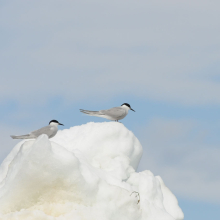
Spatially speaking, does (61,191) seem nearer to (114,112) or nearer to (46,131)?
(46,131)

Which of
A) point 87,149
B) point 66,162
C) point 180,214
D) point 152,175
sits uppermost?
point 66,162

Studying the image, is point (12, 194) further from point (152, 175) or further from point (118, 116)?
point (118, 116)

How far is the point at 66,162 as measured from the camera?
8531mm

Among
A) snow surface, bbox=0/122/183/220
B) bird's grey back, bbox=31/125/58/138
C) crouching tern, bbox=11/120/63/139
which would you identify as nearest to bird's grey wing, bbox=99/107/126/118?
crouching tern, bbox=11/120/63/139

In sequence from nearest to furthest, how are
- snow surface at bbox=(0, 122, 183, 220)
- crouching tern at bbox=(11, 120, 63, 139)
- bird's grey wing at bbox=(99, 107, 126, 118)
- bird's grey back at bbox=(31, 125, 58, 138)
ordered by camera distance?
snow surface at bbox=(0, 122, 183, 220) → bird's grey back at bbox=(31, 125, 58, 138) → crouching tern at bbox=(11, 120, 63, 139) → bird's grey wing at bbox=(99, 107, 126, 118)

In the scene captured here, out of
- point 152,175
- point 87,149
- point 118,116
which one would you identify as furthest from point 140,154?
point 118,116

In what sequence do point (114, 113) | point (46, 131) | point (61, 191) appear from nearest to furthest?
point (61, 191)
point (46, 131)
point (114, 113)

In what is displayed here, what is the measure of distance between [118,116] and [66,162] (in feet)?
22.8

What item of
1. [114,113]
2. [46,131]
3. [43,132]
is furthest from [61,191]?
[114,113]

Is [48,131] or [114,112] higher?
[114,112]

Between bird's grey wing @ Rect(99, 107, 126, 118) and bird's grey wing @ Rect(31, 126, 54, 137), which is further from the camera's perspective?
bird's grey wing @ Rect(99, 107, 126, 118)

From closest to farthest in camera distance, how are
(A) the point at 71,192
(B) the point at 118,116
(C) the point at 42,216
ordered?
(C) the point at 42,216 < (A) the point at 71,192 < (B) the point at 118,116

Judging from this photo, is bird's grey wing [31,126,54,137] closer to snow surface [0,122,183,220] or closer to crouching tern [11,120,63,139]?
crouching tern [11,120,63,139]

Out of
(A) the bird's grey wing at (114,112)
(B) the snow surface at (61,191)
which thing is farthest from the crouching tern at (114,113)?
(B) the snow surface at (61,191)
